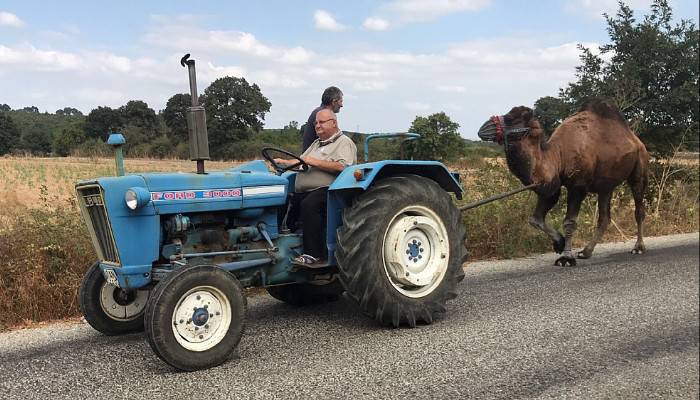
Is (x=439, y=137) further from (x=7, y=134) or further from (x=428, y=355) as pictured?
(x=428, y=355)

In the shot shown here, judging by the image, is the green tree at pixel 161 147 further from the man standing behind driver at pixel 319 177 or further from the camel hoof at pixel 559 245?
the camel hoof at pixel 559 245

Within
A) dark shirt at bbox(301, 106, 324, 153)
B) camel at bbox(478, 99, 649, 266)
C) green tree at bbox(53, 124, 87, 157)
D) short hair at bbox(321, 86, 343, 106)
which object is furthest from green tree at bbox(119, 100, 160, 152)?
camel at bbox(478, 99, 649, 266)

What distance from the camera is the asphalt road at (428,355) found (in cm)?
336

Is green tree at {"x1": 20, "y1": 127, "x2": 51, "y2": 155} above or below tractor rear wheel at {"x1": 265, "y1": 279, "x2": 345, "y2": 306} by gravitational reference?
above

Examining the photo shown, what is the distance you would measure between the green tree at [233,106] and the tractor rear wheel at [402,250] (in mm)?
3865

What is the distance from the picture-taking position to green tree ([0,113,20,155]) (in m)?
6.73

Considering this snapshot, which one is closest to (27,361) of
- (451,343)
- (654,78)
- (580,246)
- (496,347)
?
(451,343)

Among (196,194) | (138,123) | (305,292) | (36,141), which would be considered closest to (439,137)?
(138,123)

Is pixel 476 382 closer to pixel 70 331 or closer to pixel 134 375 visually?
pixel 134 375

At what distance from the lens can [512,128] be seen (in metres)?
7.06

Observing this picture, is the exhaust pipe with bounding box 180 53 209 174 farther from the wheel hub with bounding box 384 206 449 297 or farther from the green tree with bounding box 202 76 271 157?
the green tree with bounding box 202 76 271 157

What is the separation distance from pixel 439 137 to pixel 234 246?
28.3ft

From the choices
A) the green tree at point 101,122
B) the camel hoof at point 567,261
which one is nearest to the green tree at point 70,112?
the green tree at point 101,122

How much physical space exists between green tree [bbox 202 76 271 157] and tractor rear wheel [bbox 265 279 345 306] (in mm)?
3192
